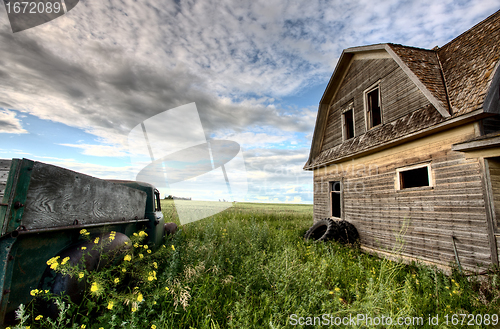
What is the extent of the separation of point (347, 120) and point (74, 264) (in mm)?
10384

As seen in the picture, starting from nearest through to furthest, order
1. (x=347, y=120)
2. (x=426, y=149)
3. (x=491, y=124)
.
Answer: (x=491, y=124) → (x=426, y=149) → (x=347, y=120)

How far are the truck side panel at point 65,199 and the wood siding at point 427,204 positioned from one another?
547 cm

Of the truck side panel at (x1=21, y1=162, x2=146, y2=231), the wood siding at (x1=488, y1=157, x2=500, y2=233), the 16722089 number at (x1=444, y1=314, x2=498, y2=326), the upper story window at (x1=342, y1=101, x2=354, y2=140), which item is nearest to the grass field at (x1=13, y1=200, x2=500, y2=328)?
the 16722089 number at (x1=444, y1=314, x2=498, y2=326)

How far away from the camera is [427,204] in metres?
5.92

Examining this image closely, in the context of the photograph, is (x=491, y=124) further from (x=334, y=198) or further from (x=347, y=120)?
(x=334, y=198)

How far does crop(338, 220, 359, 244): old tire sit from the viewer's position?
324 inches

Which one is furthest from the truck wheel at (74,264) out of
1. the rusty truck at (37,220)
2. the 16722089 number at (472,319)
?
the 16722089 number at (472,319)

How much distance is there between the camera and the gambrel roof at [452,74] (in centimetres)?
490

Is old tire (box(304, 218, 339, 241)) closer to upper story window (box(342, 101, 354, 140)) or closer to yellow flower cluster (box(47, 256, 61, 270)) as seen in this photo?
upper story window (box(342, 101, 354, 140))

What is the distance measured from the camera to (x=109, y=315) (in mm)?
2578

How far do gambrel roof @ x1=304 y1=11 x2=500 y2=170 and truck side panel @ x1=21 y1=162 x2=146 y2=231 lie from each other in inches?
275

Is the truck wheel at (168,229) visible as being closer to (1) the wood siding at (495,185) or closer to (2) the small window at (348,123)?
(1) the wood siding at (495,185)

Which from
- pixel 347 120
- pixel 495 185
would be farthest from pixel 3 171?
pixel 347 120

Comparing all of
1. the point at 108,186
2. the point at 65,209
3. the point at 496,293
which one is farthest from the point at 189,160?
the point at 496,293
